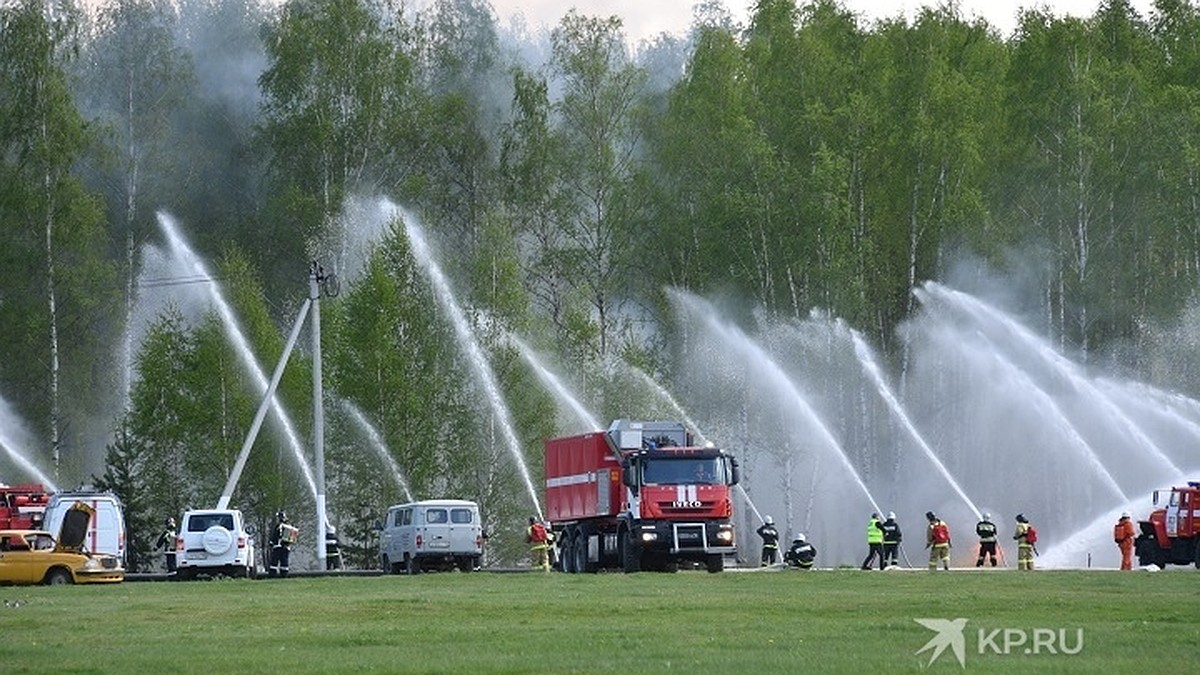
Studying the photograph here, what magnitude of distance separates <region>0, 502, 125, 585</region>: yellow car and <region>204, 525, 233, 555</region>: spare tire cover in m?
4.55

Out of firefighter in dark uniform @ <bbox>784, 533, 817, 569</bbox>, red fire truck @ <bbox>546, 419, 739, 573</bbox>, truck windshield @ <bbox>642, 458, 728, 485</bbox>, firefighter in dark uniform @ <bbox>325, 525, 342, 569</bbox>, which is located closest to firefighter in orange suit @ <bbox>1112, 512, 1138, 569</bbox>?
firefighter in dark uniform @ <bbox>784, 533, 817, 569</bbox>

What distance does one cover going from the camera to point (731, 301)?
8244 centimetres

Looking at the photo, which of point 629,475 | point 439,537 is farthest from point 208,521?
point 629,475

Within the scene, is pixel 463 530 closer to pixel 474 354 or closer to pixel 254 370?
pixel 474 354

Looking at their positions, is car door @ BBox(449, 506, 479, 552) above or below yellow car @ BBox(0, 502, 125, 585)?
above

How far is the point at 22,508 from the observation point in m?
64.9

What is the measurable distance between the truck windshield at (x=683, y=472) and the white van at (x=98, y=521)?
51.3 ft

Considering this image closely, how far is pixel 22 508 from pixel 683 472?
23.0 meters

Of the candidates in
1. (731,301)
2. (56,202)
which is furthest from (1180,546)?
(56,202)

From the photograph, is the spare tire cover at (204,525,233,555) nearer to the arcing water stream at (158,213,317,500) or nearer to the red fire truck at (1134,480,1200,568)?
the arcing water stream at (158,213,317,500)

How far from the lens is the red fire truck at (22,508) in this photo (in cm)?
6425

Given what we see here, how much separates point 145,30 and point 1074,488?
56148 mm

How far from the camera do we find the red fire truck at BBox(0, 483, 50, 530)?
64250 millimetres

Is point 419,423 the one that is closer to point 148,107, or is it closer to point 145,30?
point 148,107
